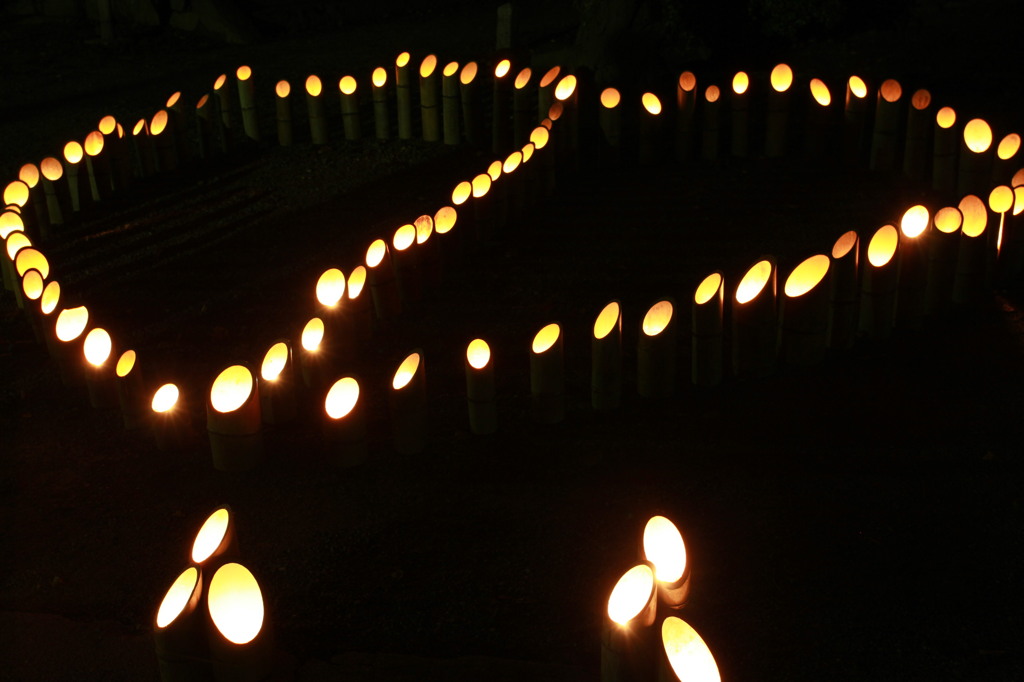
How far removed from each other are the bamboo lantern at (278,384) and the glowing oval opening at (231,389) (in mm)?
201

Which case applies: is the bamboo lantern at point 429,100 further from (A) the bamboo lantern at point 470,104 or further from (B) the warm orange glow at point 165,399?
(B) the warm orange glow at point 165,399

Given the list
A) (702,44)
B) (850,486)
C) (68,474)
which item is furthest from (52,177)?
(702,44)

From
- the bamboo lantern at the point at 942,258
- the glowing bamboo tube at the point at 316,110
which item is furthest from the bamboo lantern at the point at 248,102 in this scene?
the bamboo lantern at the point at 942,258

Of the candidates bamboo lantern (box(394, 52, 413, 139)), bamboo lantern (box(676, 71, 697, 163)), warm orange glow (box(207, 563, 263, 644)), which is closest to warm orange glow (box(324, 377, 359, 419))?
warm orange glow (box(207, 563, 263, 644))

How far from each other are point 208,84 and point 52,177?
11.6 feet

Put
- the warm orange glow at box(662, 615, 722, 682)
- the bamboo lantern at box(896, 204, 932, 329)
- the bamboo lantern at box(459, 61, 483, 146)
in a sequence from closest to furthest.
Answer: the warm orange glow at box(662, 615, 722, 682)
the bamboo lantern at box(896, 204, 932, 329)
the bamboo lantern at box(459, 61, 483, 146)

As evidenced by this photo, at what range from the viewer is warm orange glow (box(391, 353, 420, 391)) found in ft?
12.3

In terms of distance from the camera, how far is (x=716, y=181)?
638 cm

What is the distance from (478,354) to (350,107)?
3837 mm

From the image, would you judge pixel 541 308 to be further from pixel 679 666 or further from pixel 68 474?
pixel 679 666

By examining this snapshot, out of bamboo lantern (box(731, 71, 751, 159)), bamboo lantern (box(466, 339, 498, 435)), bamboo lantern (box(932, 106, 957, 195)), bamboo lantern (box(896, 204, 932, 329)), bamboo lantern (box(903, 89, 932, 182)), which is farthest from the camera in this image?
bamboo lantern (box(731, 71, 751, 159))

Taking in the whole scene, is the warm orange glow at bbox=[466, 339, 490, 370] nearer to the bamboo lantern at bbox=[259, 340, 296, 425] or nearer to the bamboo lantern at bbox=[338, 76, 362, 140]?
the bamboo lantern at bbox=[259, 340, 296, 425]

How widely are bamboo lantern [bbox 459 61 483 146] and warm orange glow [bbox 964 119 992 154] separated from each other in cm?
298

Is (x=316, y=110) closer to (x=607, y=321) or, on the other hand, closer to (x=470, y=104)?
(x=470, y=104)
